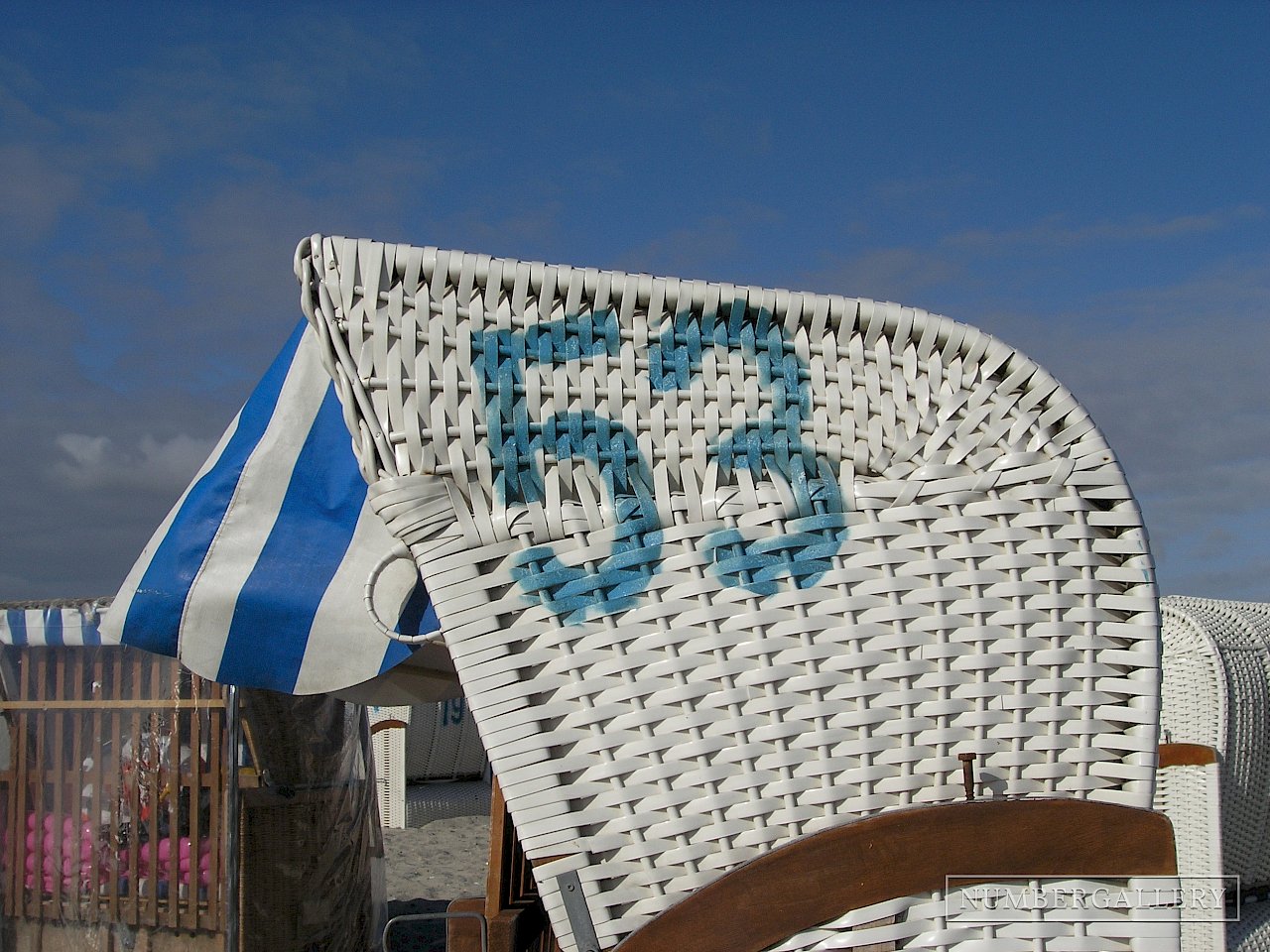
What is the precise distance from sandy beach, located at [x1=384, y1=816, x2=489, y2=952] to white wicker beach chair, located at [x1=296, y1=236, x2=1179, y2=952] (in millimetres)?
4726

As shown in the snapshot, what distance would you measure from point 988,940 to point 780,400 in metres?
0.83

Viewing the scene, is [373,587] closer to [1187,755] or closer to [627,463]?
[627,463]

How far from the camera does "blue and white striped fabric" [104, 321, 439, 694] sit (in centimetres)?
212

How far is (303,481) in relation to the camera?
219 cm

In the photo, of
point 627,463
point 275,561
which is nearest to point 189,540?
point 275,561

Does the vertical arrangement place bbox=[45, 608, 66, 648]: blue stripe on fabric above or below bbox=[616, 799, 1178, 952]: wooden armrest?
above

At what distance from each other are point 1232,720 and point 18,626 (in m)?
5.81

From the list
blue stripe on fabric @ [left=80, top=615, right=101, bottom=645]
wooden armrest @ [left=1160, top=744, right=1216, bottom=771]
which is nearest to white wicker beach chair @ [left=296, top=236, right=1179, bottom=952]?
blue stripe on fabric @ [left=80, top=615, right=101, bottom=645]

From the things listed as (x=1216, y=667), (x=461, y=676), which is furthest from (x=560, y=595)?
(x=1216, y=667)

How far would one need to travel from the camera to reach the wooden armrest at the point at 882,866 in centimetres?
143

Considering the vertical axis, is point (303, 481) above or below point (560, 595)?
above

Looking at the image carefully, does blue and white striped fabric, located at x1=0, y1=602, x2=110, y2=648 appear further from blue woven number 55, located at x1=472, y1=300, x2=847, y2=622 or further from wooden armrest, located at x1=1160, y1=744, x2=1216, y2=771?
wooden armrest, located at x1=1160, y1=744, x2=1216, y2=771

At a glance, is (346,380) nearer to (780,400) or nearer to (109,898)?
(780,400)

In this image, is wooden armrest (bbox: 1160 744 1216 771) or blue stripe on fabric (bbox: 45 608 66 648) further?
wooden armrest (bbox: 1160 744 1216 771)
